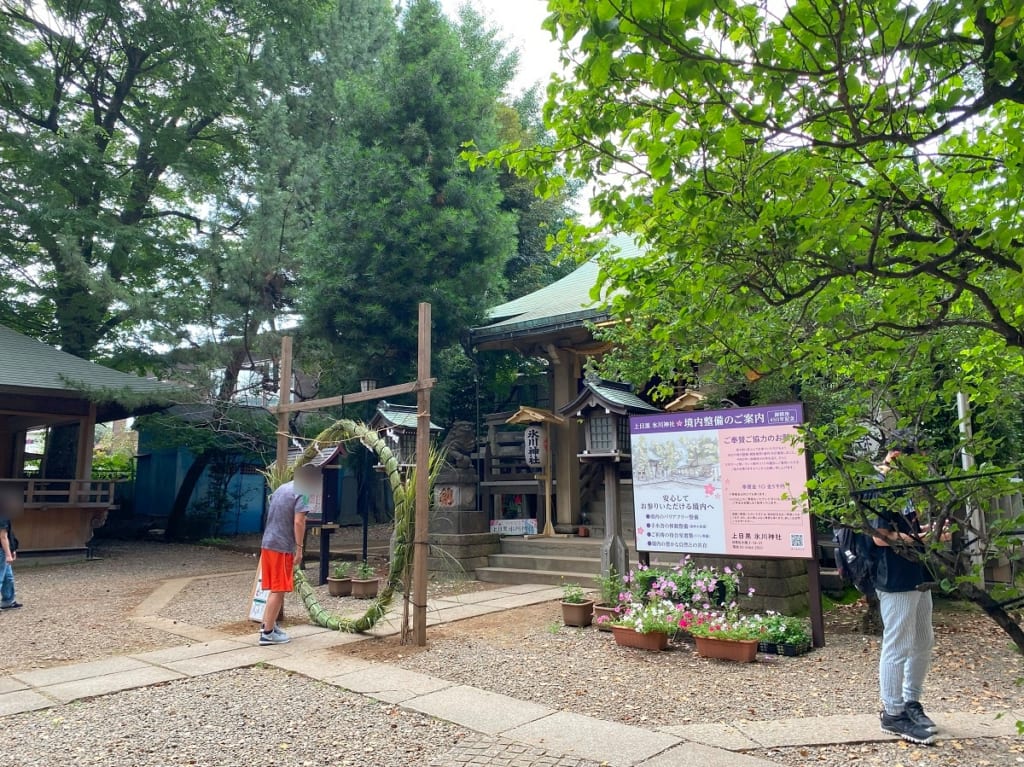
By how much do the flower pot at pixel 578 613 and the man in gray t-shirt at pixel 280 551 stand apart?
2.74 m

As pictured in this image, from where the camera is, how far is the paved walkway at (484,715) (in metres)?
3.80

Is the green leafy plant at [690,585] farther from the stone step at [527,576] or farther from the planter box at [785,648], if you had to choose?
the stone step at [527,576]

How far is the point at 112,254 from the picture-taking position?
16516 mm

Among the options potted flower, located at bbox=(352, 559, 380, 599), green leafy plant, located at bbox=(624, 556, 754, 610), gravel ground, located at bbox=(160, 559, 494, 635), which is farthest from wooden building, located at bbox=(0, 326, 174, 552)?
green leafy plant, located at bbox=(624, 556, 754, 610)

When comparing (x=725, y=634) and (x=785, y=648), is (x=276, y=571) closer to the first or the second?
(x=725, y=634)

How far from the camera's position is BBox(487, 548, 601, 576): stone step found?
9.99 meters

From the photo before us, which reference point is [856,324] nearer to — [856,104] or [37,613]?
[856,104]

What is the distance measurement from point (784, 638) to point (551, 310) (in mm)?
7075

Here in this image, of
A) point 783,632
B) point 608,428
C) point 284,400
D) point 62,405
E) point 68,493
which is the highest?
point 62,405

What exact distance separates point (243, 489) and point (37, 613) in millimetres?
13257

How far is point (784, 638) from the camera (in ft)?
20.0

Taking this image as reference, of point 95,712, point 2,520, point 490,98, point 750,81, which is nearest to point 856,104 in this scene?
point 750,81

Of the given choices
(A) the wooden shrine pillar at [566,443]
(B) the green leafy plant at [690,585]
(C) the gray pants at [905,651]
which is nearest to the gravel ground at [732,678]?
(C) the gray pants at [905,651]

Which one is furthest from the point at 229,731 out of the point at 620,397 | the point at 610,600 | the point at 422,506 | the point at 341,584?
the point at 620,397
